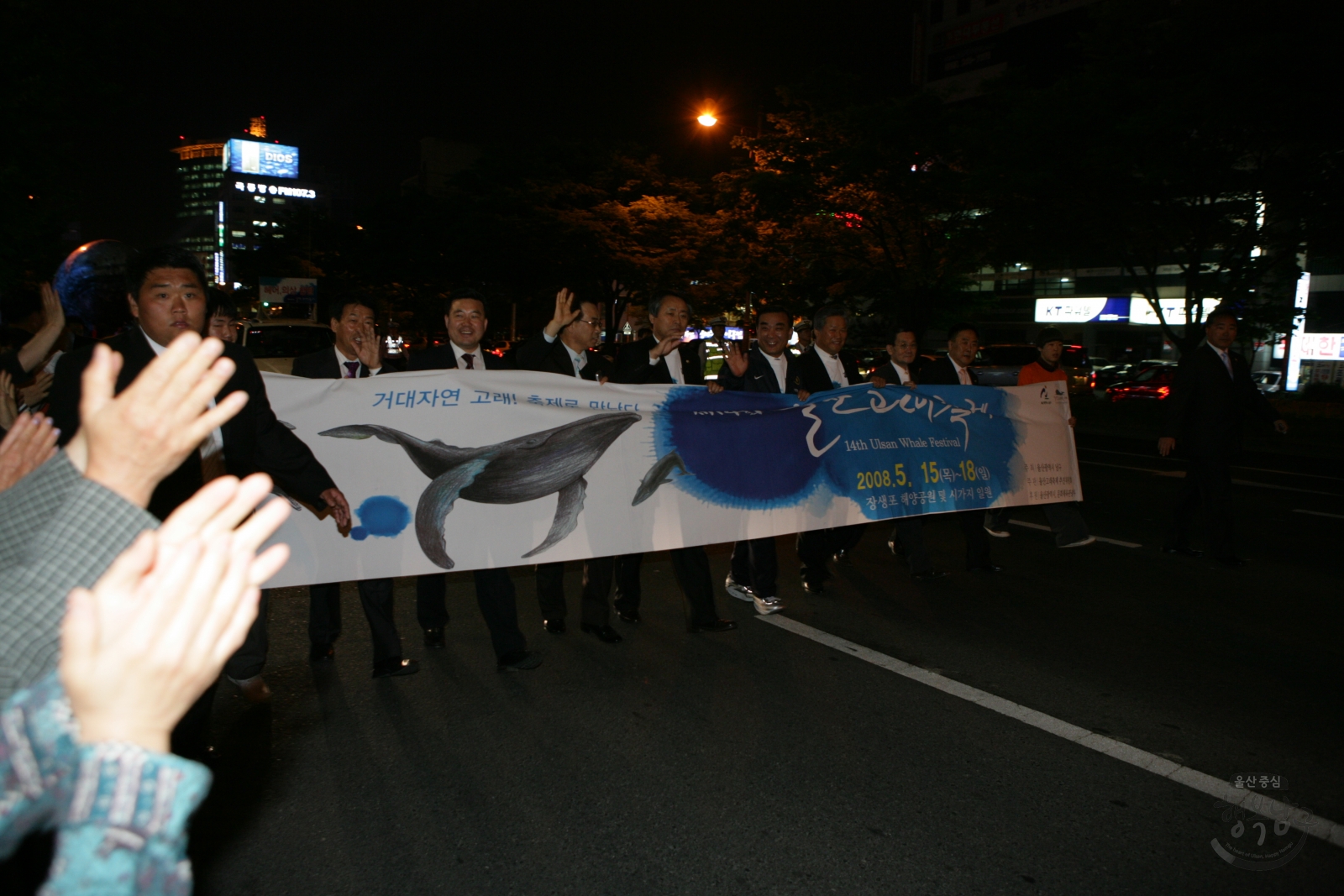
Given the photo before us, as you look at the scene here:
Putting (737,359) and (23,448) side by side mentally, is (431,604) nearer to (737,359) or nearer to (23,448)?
(737,359)

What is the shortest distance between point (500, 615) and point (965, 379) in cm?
434

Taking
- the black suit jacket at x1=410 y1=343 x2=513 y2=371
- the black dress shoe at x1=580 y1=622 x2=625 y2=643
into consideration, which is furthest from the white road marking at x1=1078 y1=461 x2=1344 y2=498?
the black suit jacket at x1=410 y1=343 x2=513 y2=371

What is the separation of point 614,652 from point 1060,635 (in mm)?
2528

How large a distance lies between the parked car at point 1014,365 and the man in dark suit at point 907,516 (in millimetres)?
19099

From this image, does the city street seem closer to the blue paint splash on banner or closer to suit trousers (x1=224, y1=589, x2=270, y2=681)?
suit trousers (x1=224, y1=589, x2=270, y2=681)

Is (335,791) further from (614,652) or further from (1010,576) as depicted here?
(1010,576)

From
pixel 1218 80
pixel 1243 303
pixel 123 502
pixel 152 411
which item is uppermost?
pixel 1218 80

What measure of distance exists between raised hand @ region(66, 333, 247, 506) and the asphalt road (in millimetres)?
1978

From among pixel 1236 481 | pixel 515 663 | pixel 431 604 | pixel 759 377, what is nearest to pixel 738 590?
pixel 759 377

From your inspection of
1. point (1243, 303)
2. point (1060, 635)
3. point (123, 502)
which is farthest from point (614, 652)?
point (1243, 303)

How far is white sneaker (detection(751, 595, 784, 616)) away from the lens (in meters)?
5.37

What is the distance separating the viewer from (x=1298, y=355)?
3409 centimetres

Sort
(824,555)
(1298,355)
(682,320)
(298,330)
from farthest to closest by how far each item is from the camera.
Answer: (1298,355)
(298,330)
(824,555)
(682,320)

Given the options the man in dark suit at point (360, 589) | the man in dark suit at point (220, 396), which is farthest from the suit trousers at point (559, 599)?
the man in dark suit at point (220, 396)
